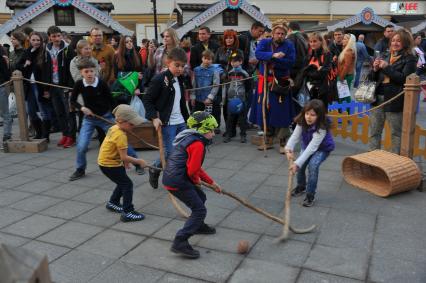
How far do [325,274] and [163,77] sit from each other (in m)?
2.84

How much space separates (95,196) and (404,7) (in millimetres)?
32738

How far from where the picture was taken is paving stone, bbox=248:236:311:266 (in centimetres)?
343

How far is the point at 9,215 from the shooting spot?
443 cm

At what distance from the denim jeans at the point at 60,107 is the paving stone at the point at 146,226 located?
3.93 metres

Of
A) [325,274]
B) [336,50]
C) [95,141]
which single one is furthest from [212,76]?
[325,274]

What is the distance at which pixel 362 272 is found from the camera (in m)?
3.21

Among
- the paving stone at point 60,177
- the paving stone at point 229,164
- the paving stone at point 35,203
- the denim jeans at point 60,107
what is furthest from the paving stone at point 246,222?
the denim jeans at point 60,107

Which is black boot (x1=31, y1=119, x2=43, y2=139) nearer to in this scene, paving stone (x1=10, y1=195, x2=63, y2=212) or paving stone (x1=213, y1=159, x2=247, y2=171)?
paving stone (x1=10, y1=195, x2=63, y2=212)

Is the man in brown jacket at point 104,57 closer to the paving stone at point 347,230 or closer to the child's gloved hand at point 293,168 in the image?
the child's gloved hand at point 293,168

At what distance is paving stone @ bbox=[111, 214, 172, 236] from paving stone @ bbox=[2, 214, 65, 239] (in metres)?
0.63

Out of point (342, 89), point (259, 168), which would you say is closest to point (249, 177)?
point (259, 168)

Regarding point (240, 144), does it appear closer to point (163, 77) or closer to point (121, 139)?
point (163, 77)

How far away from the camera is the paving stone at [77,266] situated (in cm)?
321

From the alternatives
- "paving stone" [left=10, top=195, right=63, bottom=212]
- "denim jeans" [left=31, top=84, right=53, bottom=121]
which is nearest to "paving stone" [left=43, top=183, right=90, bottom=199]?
"paving stone" [left=10, top=195, right=63, bottom=212]
